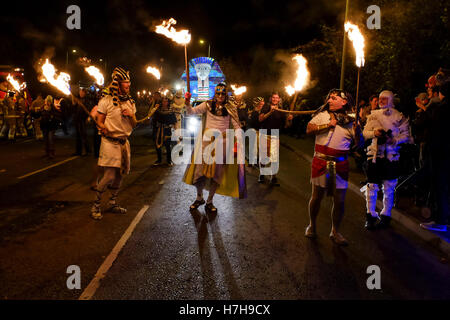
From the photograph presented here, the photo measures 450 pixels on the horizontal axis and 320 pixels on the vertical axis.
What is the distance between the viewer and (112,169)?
562cm

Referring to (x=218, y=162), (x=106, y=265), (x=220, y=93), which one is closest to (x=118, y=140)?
(x=218, y=162)

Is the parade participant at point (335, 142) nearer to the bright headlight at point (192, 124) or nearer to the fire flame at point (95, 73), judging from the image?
the fire flame at point (95, 73)

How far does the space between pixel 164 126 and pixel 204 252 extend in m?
6.96

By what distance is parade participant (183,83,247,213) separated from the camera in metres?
5.98

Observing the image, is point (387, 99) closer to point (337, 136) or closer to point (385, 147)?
point (385, 147)

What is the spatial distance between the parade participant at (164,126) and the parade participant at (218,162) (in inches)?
187

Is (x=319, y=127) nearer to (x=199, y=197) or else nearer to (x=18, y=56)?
(x=199, y=197)

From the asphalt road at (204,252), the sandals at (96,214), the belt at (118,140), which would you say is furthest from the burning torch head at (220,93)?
the sandals at (96,214)

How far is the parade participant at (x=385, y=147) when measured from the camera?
17.2ft

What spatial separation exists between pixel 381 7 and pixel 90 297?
527 inches

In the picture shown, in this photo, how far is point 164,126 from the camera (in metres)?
10.8

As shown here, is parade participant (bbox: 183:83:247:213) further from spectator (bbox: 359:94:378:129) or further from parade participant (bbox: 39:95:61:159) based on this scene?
parade participant (bbox: 39:95:61:159)

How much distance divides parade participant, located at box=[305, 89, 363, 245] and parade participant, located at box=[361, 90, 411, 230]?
871 mm

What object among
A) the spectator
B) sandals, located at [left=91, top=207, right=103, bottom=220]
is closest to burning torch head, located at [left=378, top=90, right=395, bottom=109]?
the spectator
